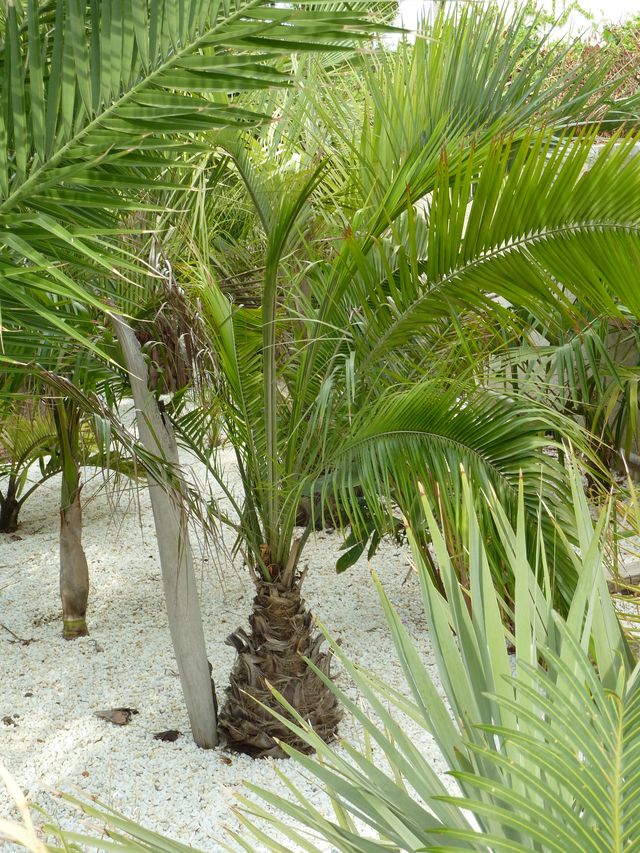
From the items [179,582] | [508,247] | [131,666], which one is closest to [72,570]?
[131,666]

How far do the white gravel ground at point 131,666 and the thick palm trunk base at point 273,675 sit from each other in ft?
0.30

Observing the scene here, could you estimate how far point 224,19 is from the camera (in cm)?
102

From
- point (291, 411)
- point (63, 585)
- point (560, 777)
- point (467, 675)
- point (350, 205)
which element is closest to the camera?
point (560, 777)

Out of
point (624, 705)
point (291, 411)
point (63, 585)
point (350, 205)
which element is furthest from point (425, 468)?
point (63, 585)

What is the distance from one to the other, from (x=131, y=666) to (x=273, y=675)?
945mm

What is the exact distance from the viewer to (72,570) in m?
3.50

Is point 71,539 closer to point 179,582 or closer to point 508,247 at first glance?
point 179,582

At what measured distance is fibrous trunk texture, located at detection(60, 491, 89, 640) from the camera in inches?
137

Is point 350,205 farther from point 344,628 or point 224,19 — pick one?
point 344,628

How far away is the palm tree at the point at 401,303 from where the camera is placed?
1.84 metres

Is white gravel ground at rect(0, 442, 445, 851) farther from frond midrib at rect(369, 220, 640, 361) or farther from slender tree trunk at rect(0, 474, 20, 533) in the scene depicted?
frond midrib at rect(369, 220, 640, 361)

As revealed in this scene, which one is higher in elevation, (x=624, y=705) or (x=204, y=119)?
(x=204, y=119)

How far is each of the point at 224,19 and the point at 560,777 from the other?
3.02ft

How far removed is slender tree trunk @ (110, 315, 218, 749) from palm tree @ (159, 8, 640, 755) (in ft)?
0.32
